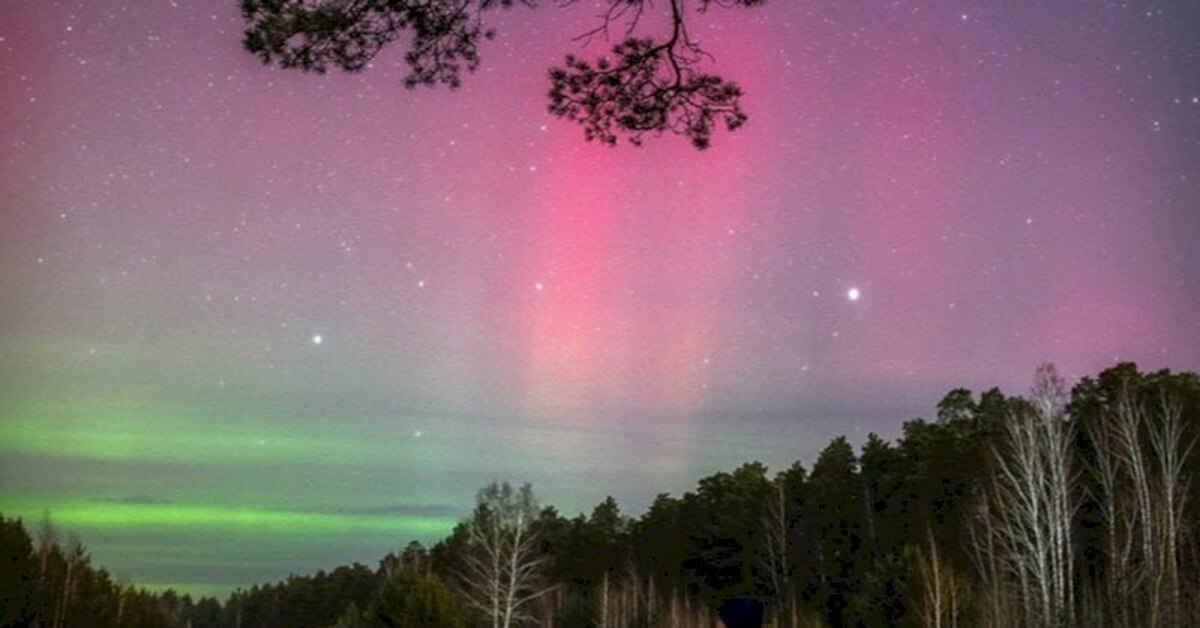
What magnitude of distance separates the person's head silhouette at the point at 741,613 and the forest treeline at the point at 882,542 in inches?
428

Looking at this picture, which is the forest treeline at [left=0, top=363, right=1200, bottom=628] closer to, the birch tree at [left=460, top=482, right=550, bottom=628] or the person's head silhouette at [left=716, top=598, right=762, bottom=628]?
the birch tree at [left=460, top=482, right=550, bottom=628]

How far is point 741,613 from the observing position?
4504mm

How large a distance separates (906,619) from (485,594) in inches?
858

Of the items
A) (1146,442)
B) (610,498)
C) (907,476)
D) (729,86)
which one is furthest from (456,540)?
(729,86)

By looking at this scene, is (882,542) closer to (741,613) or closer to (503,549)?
(503,549)

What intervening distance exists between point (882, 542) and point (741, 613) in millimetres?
60655

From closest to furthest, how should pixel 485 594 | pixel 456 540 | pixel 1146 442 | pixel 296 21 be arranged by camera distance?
pixel 296 21 < pixel 1146 442 < pixel 485 594 < pixel 456 540

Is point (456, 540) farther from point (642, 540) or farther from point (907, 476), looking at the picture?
point (907, 476)

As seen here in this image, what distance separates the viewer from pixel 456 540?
10356 centimetres

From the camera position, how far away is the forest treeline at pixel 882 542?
31.5 m

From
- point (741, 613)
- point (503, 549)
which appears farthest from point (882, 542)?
point (741, 613)

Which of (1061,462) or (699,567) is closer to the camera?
(1061,462)

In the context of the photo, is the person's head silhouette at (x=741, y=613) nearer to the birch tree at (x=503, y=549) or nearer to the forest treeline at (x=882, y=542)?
the forest treeline at (x=882, y=542)

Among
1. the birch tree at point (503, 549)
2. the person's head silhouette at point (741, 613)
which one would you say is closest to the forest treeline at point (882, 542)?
the birch tree at point (503, 549)
